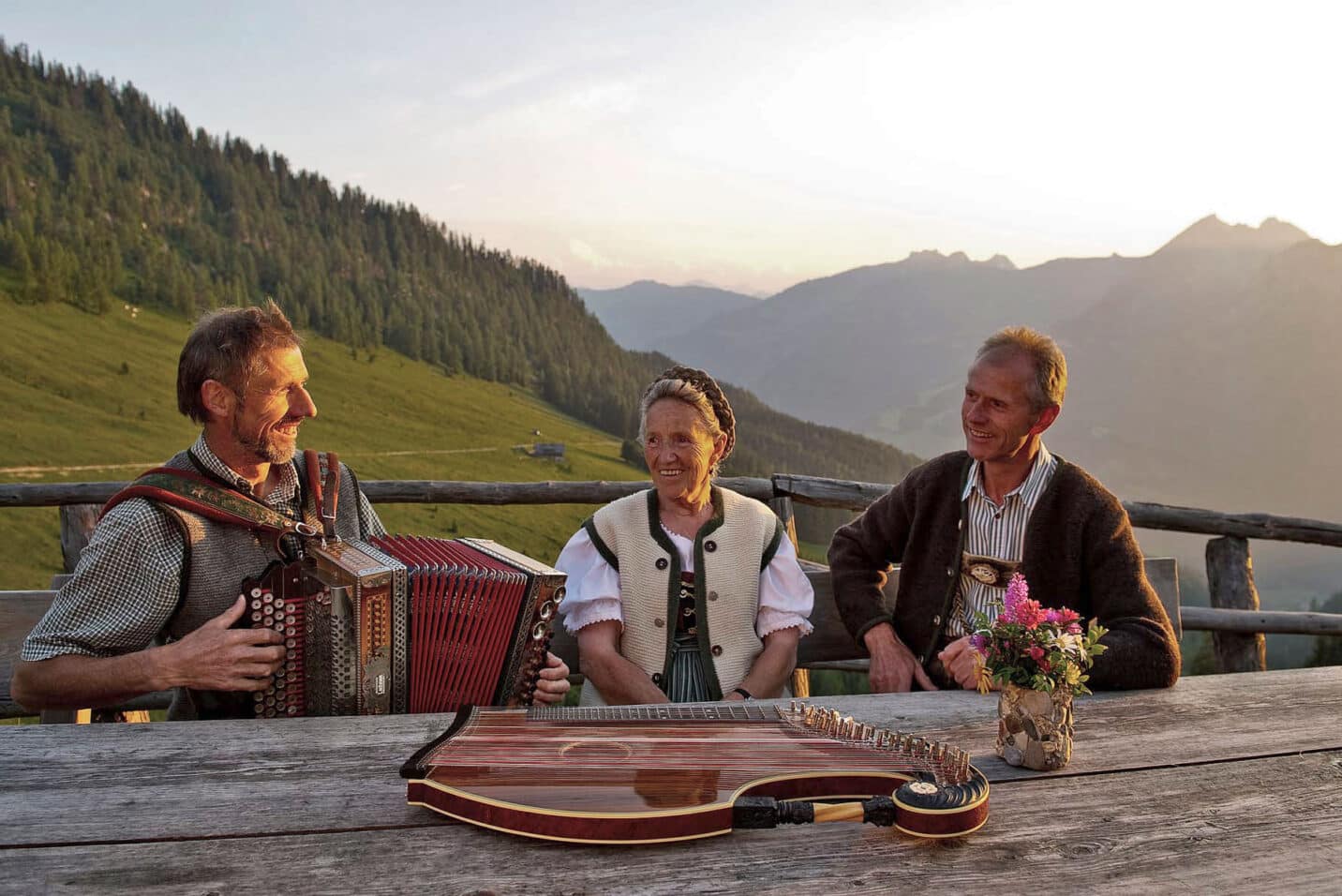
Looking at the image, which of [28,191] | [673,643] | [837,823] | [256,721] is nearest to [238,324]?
[256,721]

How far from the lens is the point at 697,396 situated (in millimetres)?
3262

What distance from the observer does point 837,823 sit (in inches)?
67.2

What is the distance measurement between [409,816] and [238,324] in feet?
5.66

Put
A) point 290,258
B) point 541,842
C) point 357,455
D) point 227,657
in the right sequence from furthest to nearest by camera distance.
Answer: point 290,258, point 357,455, point 227,657, point 541,842

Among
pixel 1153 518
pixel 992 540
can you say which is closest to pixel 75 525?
pixel 992 540

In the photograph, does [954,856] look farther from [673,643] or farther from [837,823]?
[673,643]

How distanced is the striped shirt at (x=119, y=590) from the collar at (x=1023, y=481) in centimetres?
247

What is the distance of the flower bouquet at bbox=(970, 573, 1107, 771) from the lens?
1.97 meters

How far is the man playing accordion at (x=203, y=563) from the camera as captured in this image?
2.37 metres

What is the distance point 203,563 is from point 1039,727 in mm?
2215

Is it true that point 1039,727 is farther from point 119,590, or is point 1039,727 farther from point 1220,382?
point 1220,382

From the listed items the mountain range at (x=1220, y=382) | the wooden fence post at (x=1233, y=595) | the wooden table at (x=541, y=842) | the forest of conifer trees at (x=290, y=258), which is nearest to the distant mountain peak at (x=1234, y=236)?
the mountain range at (x=1220, y=382)

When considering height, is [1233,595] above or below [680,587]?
below

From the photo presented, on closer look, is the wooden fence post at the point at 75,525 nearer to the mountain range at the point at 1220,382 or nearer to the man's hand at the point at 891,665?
the man's hand at the point at 891,665
